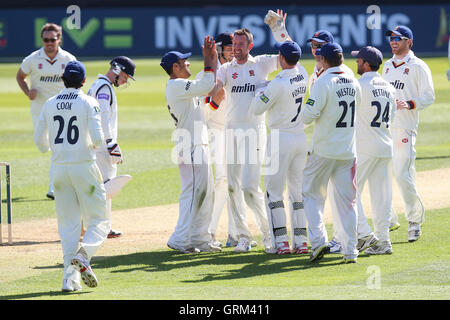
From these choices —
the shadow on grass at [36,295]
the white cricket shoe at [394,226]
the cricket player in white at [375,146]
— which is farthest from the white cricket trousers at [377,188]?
the shadow on grass at [36,295]

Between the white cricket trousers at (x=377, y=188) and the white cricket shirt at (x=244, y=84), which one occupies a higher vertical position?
the white cricket shirt at (x=244, y=84)

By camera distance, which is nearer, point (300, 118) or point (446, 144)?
point (300, 118)

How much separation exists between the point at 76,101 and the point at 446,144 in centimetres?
1135

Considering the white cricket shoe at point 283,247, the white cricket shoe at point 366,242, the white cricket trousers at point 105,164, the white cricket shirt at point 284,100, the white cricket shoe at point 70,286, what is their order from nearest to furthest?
the white cricket shoe at point 70,286 → the white cricket shirt at point 284,100 → the white cricket shoe at point 366,242 → the white cricket shoe at point 283,247 → the white cricket trousers at point 105,164

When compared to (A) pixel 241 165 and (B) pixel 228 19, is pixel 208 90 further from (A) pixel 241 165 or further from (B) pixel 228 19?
(B) pixel 228 19

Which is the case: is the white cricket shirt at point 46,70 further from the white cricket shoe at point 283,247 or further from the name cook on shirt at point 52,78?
the white cricket shoe at point 283,247

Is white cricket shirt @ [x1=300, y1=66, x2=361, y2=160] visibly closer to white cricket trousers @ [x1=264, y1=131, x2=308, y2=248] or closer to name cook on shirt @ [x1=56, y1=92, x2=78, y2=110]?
white cricket trousers @ [x1=264, y1=131, x2=308, y2=248]

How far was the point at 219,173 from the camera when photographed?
9852mm

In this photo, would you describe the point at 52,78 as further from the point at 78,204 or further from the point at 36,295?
the point at 36,295

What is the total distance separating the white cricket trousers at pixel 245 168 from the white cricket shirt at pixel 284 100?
41 cm

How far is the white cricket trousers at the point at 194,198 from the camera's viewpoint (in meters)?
9.41

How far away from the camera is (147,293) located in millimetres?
7242

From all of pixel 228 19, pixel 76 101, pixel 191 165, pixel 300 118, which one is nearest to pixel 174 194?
pixel 191 165

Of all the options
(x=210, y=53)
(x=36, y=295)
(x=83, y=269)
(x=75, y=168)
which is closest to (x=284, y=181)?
(x=210, y=53)
